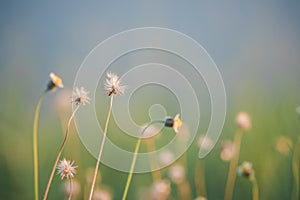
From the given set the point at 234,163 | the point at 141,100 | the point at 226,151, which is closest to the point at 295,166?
the point at 234,163

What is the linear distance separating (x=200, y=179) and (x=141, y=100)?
708 mm

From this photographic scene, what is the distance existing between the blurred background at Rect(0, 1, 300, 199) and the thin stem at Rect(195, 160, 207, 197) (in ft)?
0.06

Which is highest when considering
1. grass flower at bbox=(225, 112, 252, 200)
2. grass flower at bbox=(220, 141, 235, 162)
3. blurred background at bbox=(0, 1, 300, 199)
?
blurred background at bbox=(0, 1, 300, 199)

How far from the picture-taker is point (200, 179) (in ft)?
6.95

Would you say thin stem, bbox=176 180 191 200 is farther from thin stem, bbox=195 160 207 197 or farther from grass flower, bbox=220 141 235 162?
grass flower, bbox=220 141 235 162

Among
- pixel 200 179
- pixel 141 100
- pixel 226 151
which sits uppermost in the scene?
pixel 141 100

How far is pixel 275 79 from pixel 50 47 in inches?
60.3

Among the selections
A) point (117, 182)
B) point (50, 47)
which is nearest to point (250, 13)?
point (50, 47)

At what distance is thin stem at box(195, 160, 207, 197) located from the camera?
2004 millimetres

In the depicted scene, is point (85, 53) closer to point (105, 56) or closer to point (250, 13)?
point (105, 56)

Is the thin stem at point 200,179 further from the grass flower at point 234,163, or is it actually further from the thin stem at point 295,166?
the thin stem at point 295,166

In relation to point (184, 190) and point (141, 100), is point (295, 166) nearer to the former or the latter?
point (184, 190)

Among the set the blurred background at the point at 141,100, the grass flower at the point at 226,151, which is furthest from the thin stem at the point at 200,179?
the grass flower at the point at 226,151

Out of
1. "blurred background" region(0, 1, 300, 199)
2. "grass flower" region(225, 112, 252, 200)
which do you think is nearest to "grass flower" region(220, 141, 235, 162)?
"grass flower" region(225, 112, 252, 200)
